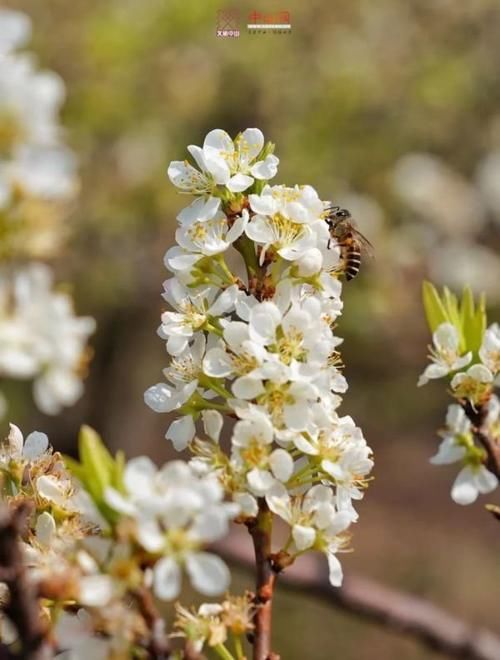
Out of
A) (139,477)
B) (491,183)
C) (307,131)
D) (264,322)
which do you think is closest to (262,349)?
(264,322)

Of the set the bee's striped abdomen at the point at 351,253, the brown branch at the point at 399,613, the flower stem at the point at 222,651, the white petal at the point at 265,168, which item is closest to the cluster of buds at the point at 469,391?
the white petal at the point at 265,168

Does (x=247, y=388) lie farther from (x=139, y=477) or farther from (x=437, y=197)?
(x=437, y=197)

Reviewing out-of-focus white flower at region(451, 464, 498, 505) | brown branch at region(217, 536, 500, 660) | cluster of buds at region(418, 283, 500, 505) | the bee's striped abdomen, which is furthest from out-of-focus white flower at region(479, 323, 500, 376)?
brown branch at region(217, 536, 500, 660)

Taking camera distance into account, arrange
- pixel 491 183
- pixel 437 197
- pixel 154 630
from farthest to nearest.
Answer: pixel 437 197 → pixel 491 183 → pixel 154 630

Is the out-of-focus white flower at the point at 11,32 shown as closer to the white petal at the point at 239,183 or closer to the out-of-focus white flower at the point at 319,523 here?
the white petal at the point at 239,183

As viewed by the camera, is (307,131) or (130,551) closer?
(130,551)

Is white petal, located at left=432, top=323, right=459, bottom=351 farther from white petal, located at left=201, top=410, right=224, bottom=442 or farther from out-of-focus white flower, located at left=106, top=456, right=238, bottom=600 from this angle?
out-of-focus white flower, located at left=106, top=456, right=238, bottom=600
